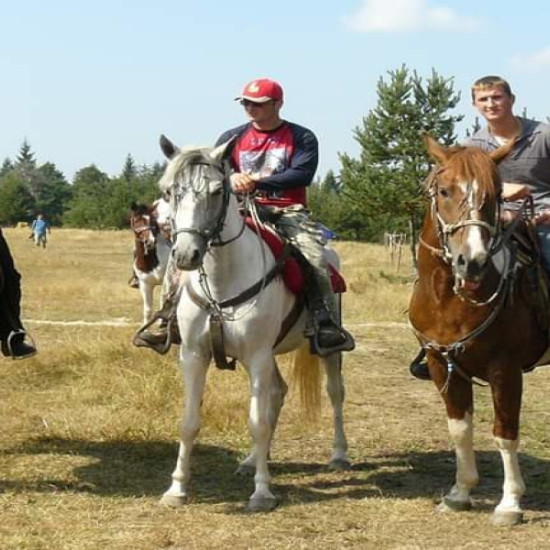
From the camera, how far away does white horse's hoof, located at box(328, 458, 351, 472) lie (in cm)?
670

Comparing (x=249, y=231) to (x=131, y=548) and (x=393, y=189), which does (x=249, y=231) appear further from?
(x=393, y=189)

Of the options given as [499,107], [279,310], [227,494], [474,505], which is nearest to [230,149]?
[279,310]

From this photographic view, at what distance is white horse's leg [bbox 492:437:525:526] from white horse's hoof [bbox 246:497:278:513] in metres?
1.36

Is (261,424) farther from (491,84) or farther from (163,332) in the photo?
(491,84)

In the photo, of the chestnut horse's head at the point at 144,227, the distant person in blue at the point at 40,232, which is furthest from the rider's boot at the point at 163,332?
the distant person in blue at the point at 40,232

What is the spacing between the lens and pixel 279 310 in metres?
5.86

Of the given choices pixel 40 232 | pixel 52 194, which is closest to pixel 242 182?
pixel 40 232

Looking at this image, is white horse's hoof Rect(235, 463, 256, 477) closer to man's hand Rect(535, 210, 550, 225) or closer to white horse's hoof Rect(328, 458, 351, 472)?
white horse's hoof Rect(328, 458, 351, 472)

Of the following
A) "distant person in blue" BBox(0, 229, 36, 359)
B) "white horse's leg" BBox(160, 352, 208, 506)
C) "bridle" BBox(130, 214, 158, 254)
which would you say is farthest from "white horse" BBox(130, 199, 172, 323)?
"white horse's leg" BBox(160, 352, 208, 506)

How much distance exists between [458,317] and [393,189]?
967 inches

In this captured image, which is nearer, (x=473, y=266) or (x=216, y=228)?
(x=473, y=266)

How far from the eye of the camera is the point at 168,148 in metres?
5.43

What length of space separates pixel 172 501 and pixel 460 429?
6.10 feet

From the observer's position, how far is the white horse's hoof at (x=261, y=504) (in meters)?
5.61
